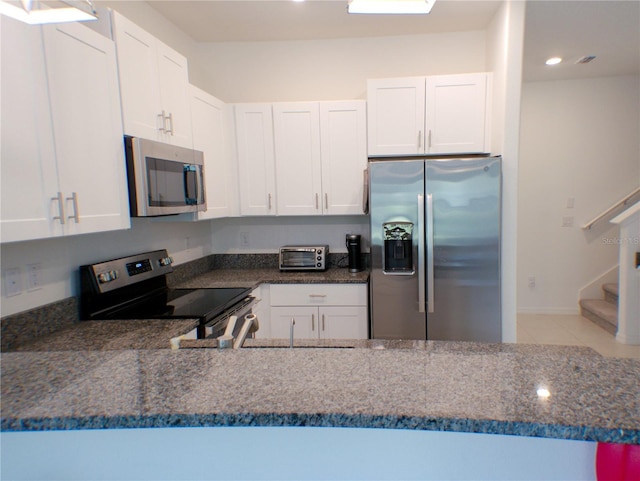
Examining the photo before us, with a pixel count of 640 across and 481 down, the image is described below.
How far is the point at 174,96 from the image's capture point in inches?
86.8

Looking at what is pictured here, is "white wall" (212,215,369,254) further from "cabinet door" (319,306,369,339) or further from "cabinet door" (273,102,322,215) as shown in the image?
"cabinet door" (319,306,369,339)

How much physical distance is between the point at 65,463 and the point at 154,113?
5.54 feet

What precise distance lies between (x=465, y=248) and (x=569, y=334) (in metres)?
2.30

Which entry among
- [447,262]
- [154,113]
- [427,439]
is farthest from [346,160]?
[427,439]

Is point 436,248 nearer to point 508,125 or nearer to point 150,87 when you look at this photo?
point 508,125

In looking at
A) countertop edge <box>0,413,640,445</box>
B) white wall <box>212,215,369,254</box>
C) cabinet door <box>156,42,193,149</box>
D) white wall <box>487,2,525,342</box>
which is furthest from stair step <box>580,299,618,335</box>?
cabinet door <box>156,42,193,149</box>

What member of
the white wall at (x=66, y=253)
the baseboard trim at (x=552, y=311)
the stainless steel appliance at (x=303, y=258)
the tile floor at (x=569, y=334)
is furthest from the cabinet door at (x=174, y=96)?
the baseboard trim at (x=552, y=311)

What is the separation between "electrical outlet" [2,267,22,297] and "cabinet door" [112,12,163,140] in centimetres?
77

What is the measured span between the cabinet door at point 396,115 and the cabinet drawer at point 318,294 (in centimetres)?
111

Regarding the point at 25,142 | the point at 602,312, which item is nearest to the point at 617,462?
the point at 25,142

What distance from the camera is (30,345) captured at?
1533 millimetres

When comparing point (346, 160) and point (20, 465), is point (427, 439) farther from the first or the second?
point (346, 160)

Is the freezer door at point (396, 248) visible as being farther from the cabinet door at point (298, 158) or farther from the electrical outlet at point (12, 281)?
the electrical outlet at point (12, 281)

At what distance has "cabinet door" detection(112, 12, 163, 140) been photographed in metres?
1.73
